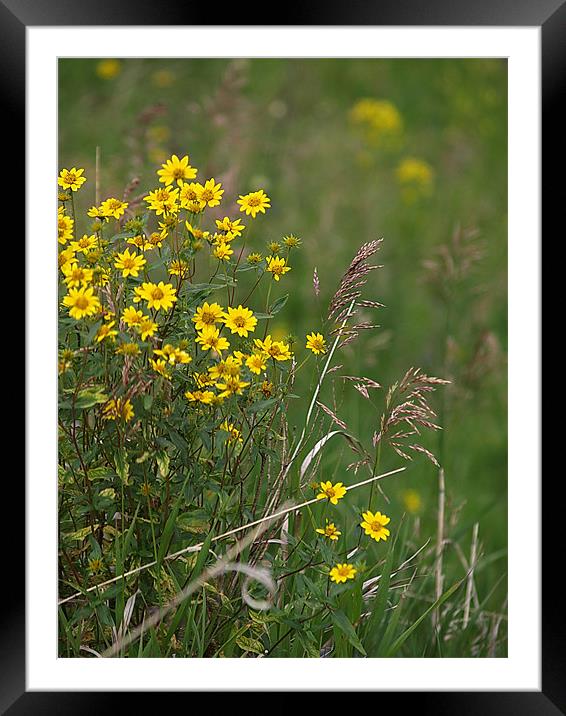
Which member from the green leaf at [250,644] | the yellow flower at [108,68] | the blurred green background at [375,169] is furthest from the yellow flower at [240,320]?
the yellow flower at [108,68]

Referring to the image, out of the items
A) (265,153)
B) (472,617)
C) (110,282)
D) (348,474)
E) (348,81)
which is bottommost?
(472,617)

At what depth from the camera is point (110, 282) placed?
159 centimetres

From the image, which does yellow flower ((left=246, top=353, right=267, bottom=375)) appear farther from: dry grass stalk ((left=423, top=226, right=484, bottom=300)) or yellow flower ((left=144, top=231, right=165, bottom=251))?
dry grass stalk ((left=423, top=226, right=484, bottom=300))

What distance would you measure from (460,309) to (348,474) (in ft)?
4.91

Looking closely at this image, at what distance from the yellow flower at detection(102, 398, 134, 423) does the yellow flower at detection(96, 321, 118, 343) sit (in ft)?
0.37

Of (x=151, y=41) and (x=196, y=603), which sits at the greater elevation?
(x=151, y=41)

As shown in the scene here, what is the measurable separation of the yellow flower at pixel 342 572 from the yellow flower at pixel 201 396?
0.37 meters

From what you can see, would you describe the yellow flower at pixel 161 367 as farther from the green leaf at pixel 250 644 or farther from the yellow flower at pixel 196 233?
the green leaf at pixel 250 644

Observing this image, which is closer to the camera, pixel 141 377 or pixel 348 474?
pixel 141 377

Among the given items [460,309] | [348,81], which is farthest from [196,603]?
[348,81]

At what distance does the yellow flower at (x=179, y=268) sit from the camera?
5.24ft

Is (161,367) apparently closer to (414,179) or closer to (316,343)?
(316,343)

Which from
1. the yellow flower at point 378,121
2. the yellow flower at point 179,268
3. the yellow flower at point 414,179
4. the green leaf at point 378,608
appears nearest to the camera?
the yellow flower at point 179,268
